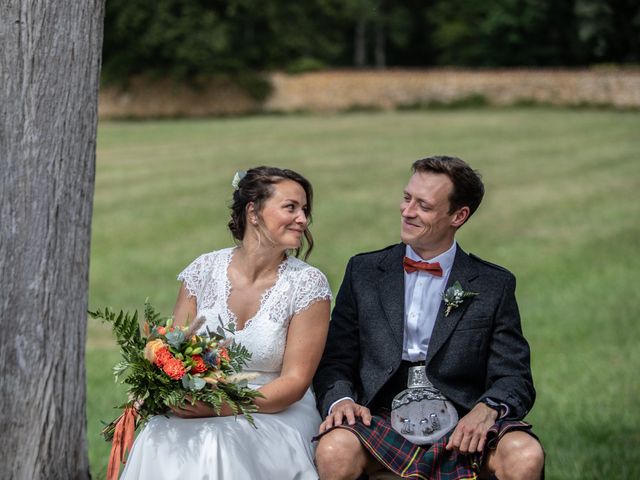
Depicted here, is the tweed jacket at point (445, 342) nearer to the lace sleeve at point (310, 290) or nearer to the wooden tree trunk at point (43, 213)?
the lace sleeve at point (310, 290)

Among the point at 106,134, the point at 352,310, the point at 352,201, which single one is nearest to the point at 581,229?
the point at 352,201

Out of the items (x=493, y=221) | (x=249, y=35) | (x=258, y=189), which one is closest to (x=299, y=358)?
(x=258, y=189)

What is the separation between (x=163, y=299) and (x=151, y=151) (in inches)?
599

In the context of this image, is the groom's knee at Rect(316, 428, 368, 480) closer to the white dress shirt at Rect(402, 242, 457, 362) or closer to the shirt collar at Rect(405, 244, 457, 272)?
the white dress shirt at Rect(402, 242, 457, 362)

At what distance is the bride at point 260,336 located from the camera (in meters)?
3.79

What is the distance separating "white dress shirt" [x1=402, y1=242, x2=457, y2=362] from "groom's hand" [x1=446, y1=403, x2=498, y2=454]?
1.27ft

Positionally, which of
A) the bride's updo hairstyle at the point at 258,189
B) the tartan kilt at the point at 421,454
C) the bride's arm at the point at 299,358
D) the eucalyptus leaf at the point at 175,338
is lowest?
the tartan kilt at the point at 421,454

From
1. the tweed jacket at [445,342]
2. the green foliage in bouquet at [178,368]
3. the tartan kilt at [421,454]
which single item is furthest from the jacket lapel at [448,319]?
the green foliage in bouquet at [178,368]

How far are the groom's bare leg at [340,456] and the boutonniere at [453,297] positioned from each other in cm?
64

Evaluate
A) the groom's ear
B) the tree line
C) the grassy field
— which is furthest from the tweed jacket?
the tree line

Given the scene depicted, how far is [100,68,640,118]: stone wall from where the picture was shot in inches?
1452

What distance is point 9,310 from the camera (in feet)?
13.6

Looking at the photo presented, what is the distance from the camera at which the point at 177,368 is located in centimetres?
374

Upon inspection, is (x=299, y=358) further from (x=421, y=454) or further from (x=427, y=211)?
(x=427, y=211)
